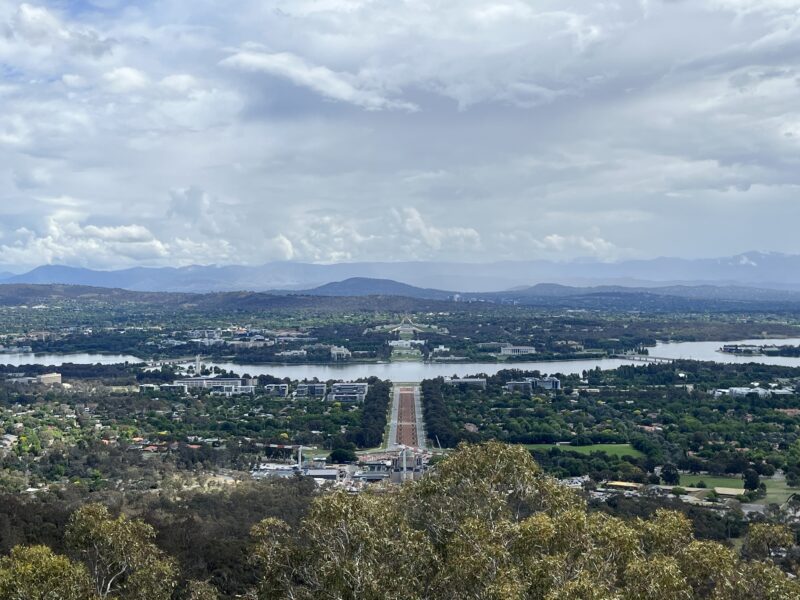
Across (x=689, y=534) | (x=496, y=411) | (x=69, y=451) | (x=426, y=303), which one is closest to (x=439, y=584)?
(x=689, y=534)

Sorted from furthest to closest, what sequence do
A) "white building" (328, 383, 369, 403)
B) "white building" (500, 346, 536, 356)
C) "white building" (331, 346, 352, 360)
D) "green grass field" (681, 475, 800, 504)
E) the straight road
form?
"white building" (500, 346, 536, 356)
"white building" (331, 346, 352, 360)
"white building" (328, 383, 369, 403)
the straight road
"green grass field" (681, 475, 800, 504)

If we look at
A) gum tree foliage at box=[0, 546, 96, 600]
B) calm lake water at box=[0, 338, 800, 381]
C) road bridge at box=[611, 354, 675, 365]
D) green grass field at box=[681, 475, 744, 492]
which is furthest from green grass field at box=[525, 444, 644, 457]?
road bridge at box=[611, 354, 675, 365]

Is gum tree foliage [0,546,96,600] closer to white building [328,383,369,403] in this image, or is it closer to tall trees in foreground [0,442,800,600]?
tall trees in foreground [0,442,800,600]

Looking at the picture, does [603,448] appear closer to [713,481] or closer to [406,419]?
[713,481]

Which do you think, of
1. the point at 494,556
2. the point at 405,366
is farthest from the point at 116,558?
the point at 405,366

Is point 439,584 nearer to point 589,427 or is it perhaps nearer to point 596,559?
point 596,559

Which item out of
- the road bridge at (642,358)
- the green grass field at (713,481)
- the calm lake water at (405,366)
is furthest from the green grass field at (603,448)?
the road bridge at (642,358)
